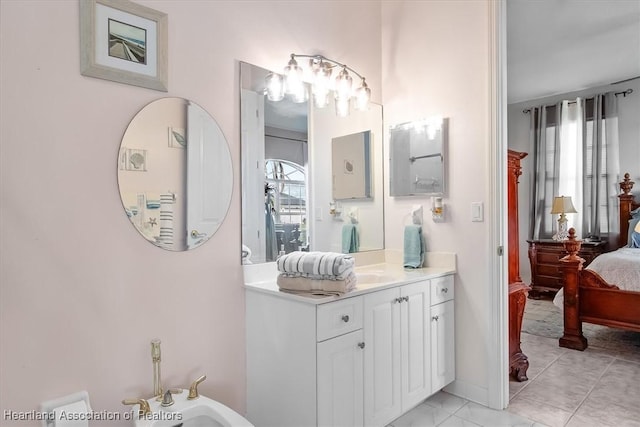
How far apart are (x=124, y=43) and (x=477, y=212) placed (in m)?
2.00

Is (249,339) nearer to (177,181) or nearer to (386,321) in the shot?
(386,321)

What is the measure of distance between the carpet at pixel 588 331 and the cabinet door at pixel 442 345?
72.3 inches

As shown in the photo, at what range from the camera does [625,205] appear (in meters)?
4.65

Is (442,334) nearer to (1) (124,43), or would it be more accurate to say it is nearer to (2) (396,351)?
(2) (396,351)

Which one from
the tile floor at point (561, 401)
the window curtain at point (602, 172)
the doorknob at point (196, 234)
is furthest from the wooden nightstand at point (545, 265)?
the doorknob at point (196, 234)

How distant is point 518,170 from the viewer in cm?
274

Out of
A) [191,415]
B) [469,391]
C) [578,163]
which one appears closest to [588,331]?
[469,391]

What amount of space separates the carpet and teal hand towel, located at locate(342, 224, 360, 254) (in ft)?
7.64

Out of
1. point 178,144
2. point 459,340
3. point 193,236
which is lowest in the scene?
point 459,340

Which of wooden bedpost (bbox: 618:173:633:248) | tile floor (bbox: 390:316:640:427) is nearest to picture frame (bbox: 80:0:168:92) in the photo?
tile floor (bbox: 390:316:640:427)

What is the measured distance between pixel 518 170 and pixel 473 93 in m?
0.76

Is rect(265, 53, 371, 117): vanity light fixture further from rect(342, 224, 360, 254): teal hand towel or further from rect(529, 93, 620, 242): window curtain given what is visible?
rect(529, 93, 620, 242): window curtain

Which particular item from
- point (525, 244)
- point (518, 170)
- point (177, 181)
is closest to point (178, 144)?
point (177, 181)

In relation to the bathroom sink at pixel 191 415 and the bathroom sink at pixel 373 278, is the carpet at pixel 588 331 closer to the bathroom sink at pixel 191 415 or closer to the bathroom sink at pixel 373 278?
the bathroom sink at pixel 373 278
